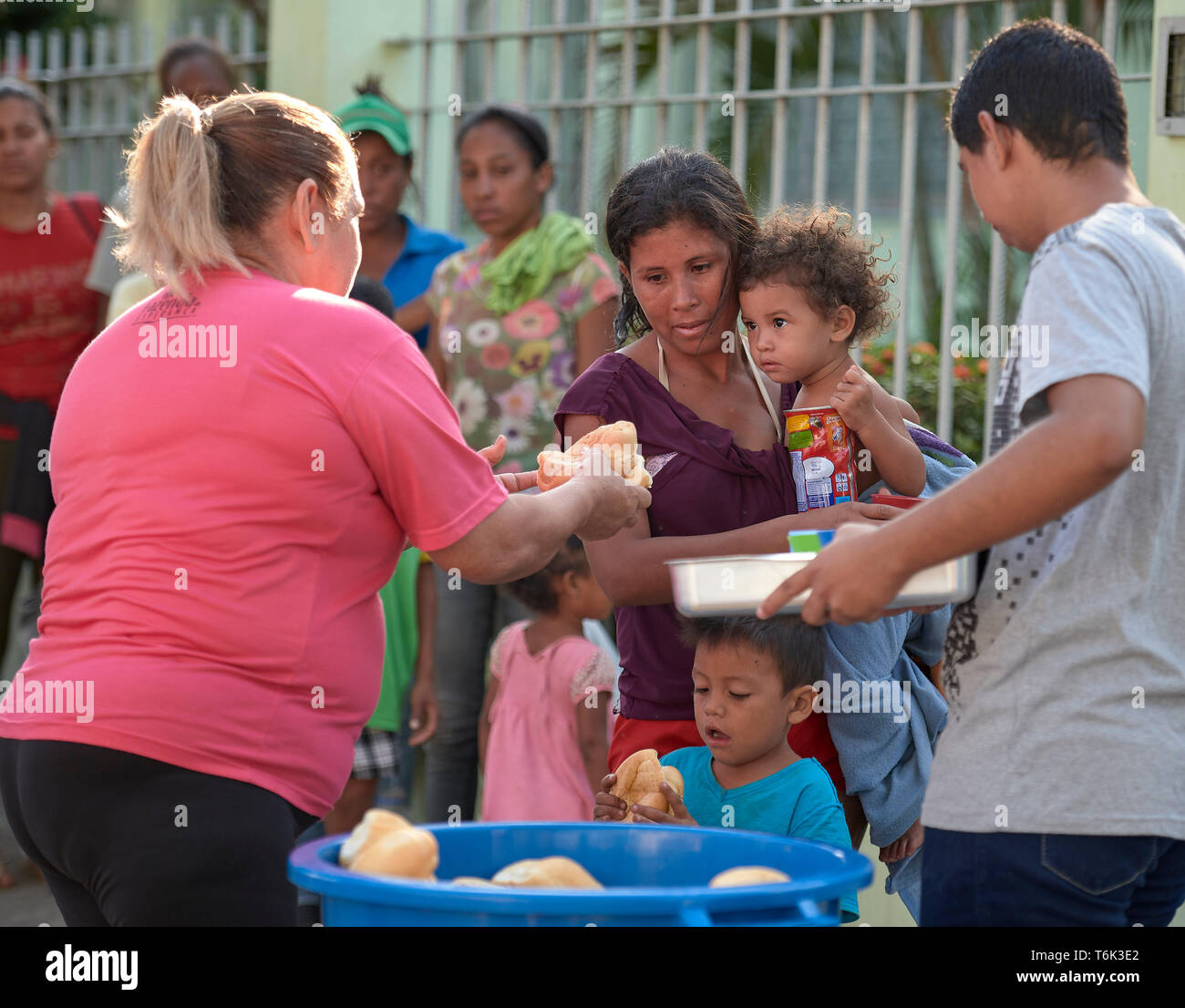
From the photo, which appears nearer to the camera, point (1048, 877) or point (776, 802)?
point (1048, 877)

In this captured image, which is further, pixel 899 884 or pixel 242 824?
pixel 899 884

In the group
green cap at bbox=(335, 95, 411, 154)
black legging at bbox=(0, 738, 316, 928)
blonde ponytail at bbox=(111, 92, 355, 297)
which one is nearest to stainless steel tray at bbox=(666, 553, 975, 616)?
black legging at bbox=(0, 738, 316, 928)

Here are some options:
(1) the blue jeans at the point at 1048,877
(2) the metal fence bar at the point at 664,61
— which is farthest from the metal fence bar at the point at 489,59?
(1) the blue jeans at the point at 1048,877

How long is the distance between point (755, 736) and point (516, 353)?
219cm

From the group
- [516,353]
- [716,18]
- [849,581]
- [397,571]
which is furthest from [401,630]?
[849,581]

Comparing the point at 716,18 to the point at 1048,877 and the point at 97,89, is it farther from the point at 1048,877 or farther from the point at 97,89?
the point at 1048,877

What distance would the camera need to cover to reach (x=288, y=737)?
2.19 m

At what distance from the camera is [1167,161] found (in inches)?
150

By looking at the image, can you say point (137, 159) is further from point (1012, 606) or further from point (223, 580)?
point (1012, 606)

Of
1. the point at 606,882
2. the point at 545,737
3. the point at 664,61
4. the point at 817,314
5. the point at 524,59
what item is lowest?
the point at 545,737

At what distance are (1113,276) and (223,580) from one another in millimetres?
1298

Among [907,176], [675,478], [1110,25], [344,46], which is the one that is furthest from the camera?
[344,46]
